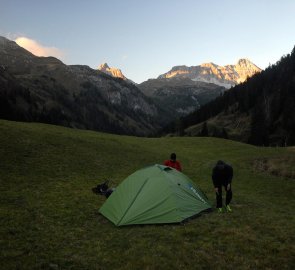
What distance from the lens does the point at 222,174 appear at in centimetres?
1928

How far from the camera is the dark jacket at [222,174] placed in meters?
19.3

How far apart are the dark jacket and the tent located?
1417 millimetres

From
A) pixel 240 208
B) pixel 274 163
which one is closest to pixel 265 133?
pixel 274 163

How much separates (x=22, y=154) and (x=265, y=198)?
22.5 metres

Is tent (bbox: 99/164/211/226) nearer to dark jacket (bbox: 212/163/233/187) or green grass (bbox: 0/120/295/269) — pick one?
green grass (bbox: 0/120/295/269)

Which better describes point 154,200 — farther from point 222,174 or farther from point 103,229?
point 222,174

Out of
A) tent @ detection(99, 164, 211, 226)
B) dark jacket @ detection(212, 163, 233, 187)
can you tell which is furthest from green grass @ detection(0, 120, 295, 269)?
dark jacket @ detection(212, 163, 233, 187)

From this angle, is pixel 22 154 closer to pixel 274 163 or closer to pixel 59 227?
pixel 59 227

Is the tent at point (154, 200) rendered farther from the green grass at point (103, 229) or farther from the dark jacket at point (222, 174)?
the dark jacket at point (222, 174)

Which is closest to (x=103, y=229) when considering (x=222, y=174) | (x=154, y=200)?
(x=154, y=200)

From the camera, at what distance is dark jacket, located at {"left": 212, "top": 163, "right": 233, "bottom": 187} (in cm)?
1927

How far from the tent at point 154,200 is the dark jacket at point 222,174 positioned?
1417 millimetres

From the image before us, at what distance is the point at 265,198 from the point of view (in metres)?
27.7

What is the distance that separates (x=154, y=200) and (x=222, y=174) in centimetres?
419
